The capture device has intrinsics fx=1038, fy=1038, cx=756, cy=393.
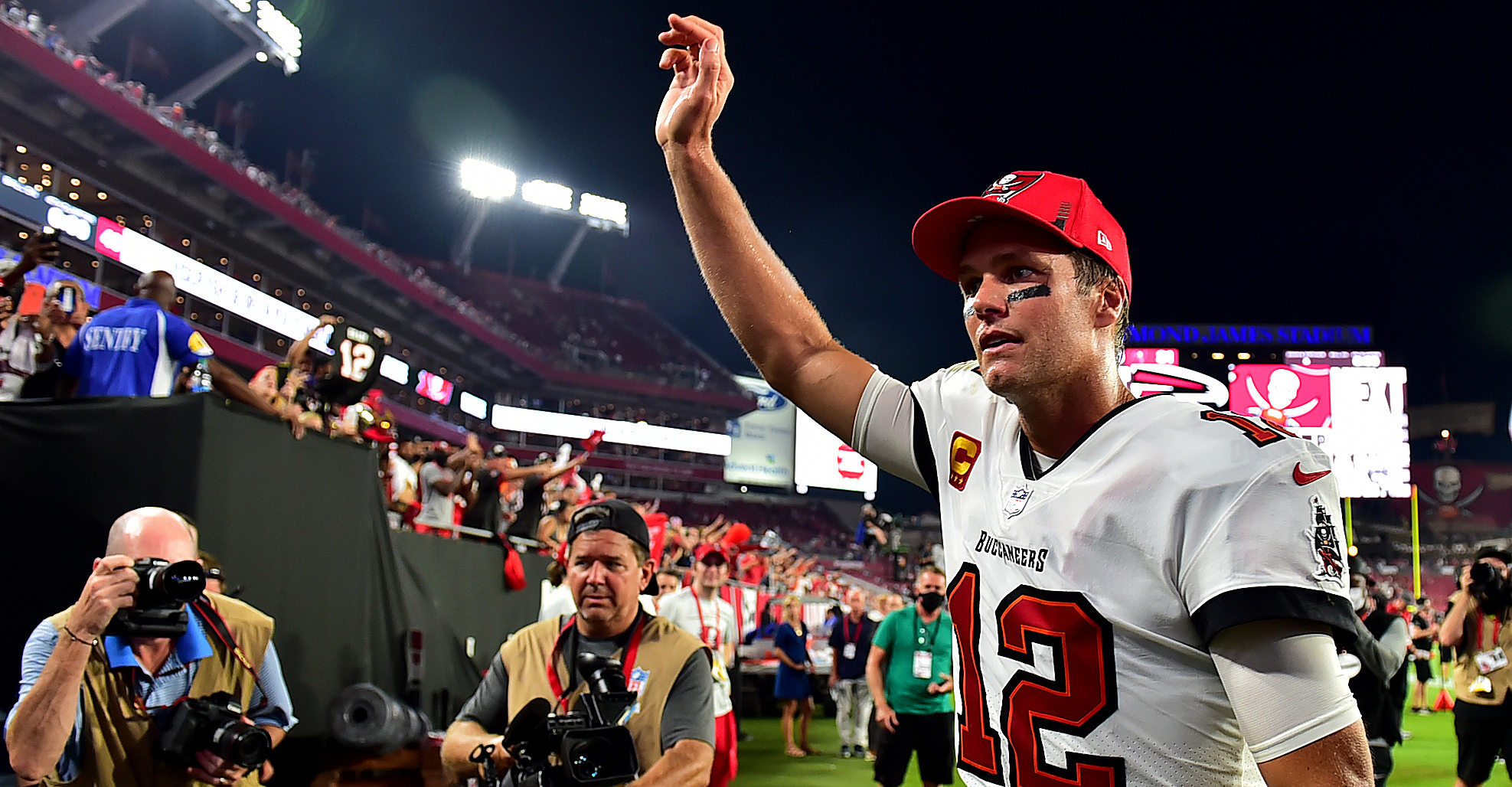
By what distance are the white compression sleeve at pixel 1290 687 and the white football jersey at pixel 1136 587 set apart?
37mm

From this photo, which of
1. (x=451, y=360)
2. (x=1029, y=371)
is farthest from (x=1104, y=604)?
(x=451, y=360)

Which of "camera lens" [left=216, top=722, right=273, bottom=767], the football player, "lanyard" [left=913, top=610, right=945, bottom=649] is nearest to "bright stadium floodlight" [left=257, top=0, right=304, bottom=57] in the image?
"lanyard" [left=913, top=610, right=945, bottom=649]

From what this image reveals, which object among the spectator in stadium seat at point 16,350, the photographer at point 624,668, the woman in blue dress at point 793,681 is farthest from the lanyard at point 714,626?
the photographer at point 624,668

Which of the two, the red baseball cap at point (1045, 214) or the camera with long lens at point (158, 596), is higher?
the red baseball cap at point (1045, 214)

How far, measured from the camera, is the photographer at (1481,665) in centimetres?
729

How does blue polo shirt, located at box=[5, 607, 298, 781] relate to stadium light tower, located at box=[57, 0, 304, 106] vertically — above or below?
below

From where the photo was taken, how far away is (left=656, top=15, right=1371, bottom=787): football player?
4.34 feet

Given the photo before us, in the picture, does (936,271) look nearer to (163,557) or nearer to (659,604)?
(163,557)

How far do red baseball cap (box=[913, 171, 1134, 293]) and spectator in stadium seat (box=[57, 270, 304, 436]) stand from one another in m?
5.59

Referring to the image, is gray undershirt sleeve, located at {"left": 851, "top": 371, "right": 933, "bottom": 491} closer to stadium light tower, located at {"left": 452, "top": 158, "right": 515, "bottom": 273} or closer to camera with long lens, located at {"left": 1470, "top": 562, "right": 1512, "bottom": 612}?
camera with long lens, located at {"left": 1470, "top": 562, "right": 1512, "bottom": 612}

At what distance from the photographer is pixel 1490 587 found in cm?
745

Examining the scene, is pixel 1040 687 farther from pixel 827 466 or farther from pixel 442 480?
pixel 827 466

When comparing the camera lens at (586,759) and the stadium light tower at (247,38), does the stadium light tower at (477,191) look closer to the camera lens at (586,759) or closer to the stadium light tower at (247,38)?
the stadium light tower at (247,38)

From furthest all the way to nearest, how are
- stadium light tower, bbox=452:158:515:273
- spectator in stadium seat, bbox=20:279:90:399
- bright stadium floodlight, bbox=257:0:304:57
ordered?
stadium light tower, bbox=452:158:515:273 < bright stadium floodlight, bbox=257:0:304:57 < spectator in stadium seat, bbox=20:279:90:399
